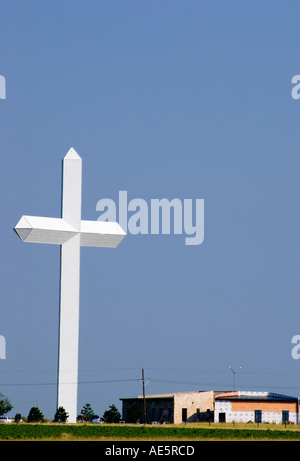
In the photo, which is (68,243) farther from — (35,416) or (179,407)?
(179,407)

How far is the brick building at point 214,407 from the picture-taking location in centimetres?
9338

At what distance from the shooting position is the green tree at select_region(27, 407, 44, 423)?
71.4 meters

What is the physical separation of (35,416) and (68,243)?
14.2 meters

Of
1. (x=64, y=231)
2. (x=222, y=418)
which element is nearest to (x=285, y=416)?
(x=222, y=418)

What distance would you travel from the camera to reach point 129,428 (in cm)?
6569

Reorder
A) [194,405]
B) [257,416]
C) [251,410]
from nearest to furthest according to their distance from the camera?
[194,405] → [257,416] → [251,410]

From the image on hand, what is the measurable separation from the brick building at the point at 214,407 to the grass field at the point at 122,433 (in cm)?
2414

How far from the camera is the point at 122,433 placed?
6366 cm

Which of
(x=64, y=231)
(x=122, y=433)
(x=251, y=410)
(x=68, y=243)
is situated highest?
(x=64, y=231)

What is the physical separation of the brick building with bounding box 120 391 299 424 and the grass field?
24145 millimetres

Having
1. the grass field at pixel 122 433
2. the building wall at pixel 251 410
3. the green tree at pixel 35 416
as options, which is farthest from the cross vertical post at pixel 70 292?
the building wall at pixel 251 410
